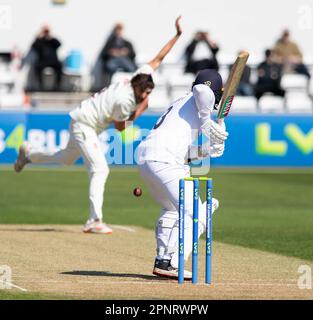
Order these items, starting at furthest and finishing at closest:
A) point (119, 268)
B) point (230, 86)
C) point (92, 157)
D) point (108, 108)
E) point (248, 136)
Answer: point (248, 136) < point (108, 108) < point (92, 157) < point (119, 268) < point (230, 86)

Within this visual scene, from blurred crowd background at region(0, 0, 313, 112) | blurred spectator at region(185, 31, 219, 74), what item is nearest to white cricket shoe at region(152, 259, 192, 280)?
blurred crowd background at region(0, 0, 313, 112)

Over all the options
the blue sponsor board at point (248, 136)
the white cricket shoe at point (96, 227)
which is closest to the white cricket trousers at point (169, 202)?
the white cricket shoe at point (96, 227)

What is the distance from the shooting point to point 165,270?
9.89 meters

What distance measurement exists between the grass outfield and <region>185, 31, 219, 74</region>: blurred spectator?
131 inches

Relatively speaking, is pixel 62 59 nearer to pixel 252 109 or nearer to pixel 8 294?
pixel 252 109

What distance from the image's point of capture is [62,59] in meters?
26.8

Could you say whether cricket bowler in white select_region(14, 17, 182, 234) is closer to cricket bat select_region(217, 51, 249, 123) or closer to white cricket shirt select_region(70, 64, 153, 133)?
white cricket shirt select_region(70, 64, 153, 133)

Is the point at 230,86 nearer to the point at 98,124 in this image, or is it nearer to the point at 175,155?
the point at 175,155

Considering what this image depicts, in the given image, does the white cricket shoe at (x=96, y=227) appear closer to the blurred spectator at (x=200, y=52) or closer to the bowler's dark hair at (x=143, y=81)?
the bowler's dark hair at (x=143, y=81)

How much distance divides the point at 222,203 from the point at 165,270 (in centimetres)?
855

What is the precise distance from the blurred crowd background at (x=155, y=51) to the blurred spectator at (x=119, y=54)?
0.9 inches

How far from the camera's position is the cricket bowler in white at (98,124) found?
13.8 meters

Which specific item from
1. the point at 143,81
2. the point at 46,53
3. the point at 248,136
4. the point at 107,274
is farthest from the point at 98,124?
the point at 46,53

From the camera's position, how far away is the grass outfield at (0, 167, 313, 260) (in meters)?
14.3
